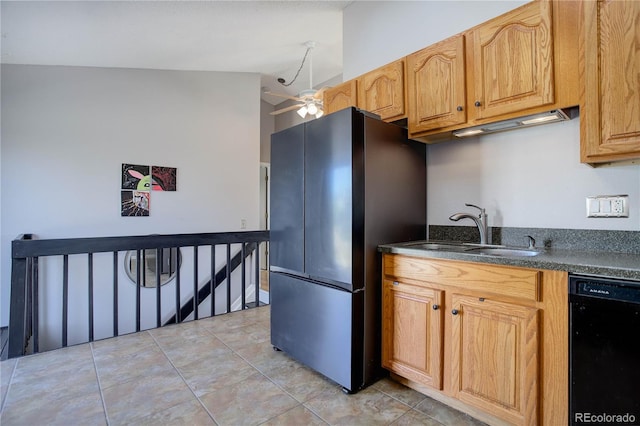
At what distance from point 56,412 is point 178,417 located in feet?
2.15

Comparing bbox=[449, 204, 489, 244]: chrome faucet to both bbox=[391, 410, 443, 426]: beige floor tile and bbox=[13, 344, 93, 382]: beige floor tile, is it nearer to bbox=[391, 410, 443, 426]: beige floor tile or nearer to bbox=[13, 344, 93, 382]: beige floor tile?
bbox=[391, 410, 443, 426]: beige floor tile

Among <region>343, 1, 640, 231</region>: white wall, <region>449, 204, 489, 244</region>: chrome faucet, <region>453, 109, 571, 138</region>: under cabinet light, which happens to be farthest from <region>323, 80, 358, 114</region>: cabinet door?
Answer: <region>449, 204, 489, 244</region>: chrome faucet

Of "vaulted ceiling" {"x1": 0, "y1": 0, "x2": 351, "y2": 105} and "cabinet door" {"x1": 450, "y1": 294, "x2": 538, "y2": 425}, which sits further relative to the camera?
"vaulted ceiling" {"x1": 0, "y1": 0, "x2": 351, "y2": 105}

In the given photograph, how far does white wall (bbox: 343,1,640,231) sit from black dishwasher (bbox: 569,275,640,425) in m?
0.66

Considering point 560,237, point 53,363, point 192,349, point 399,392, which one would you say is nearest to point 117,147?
point 53,363

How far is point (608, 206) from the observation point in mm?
1667

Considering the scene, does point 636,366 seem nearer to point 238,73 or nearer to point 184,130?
point 184,130

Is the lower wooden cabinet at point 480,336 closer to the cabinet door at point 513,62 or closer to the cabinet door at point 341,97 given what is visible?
the cabinet door at point 513,62

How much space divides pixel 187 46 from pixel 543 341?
4159 mm

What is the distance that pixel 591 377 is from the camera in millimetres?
1252

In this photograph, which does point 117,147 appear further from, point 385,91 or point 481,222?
point 481,222

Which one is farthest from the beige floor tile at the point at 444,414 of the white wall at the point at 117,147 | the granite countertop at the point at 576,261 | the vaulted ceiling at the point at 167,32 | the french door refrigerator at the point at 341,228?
the white wall at the point at 117,147

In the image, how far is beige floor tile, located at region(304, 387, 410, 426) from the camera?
1639mm
